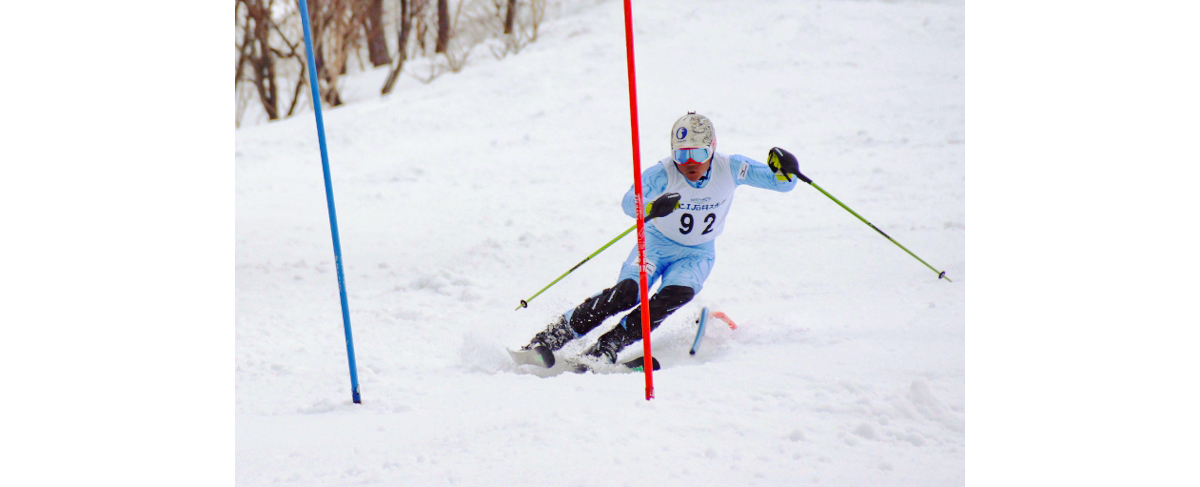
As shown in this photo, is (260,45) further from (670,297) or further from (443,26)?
(670,297)

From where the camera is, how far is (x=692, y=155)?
9.53 ft

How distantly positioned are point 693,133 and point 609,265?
206 cm

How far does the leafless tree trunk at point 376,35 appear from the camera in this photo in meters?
11.4

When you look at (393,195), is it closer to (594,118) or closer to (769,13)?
(594,118)

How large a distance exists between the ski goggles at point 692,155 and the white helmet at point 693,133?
0.02 meters

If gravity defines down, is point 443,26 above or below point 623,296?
above

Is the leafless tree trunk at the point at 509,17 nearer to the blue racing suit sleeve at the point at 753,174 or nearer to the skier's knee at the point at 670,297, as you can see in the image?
the blue racing suit sleeve at the point at 753,174

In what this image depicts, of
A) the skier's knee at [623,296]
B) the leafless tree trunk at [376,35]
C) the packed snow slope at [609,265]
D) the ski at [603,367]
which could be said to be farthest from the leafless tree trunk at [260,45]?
the ski at [603,367]

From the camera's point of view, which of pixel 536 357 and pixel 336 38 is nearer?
pixel 536 357

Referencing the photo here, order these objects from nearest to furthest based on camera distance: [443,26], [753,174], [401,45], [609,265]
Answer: [753,174]
[609,265]
[401,45]
[443,26]

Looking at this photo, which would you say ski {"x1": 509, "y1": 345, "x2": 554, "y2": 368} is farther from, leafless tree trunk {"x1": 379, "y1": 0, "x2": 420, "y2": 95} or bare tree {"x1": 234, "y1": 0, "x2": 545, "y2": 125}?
leafless tree trunk {"x1": 379, "y1": 0, "x2": 420, "y2": 95}

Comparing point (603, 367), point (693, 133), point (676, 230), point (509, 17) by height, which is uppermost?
point (509, 17)

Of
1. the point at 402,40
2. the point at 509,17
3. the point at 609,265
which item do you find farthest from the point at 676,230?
the point at 509,17

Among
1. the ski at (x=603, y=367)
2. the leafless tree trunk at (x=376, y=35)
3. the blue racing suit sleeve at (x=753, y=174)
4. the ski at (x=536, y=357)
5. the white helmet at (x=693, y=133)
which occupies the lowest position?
the ski at (x=603, y=367)
